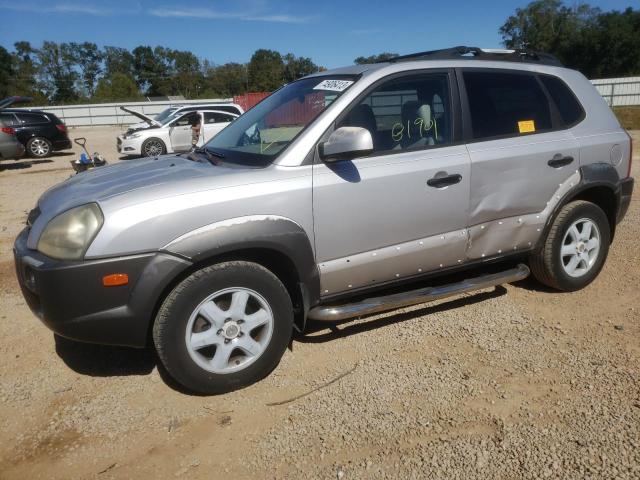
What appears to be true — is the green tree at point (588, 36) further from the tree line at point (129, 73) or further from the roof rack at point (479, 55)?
the roof rack at point (479, 55)

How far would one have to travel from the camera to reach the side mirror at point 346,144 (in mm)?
2953

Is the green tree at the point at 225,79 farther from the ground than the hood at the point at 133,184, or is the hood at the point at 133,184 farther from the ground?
the green tree at the point at 225,79

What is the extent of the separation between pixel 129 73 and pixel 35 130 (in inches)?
3621

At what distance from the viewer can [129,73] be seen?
100 metres

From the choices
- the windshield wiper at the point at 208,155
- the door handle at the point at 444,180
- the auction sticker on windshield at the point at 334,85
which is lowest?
the door handle at the point at 444,180

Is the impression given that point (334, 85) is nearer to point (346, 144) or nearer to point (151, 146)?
point (346, 144)

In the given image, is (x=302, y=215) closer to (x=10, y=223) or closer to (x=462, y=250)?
(x=462, y=250)

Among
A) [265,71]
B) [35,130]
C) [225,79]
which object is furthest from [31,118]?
[225,79]

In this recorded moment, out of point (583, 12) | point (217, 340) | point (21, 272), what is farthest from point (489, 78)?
point (583, 12)

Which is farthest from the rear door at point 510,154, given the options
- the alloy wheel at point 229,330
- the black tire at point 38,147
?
the black tire at point 38,147

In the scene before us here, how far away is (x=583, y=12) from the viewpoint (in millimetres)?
76062

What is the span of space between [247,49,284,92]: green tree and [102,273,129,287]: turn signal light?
71.4m

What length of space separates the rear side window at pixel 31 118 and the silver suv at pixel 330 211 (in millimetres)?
15694

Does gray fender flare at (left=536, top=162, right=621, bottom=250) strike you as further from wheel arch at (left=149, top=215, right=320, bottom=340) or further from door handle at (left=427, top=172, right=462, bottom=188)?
wheel arch at (left=149, top=215, right=320, bottom=340)
